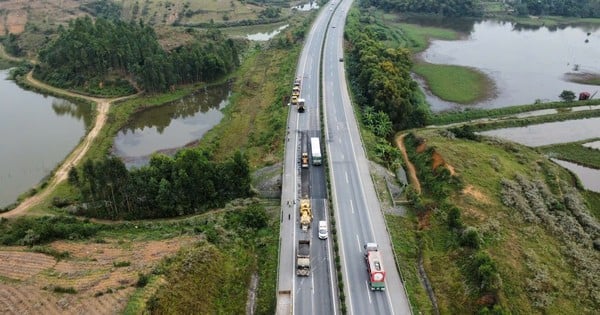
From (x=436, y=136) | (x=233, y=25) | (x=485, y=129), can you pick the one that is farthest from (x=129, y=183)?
(x=233, y=25)

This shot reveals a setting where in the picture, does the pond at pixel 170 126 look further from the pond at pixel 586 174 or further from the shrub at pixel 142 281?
the pond at pixel 586 174

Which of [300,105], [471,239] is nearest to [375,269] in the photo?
[471,239]

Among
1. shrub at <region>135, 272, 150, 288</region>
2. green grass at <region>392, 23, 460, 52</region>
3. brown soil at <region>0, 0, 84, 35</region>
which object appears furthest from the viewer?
brown soil at <region>0, 0, 84, 35</region>

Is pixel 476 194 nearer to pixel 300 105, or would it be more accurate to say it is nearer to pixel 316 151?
→ pixel 316 151

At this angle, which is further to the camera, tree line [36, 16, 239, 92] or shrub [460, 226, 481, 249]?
tree line [36, 16, 239, 92]

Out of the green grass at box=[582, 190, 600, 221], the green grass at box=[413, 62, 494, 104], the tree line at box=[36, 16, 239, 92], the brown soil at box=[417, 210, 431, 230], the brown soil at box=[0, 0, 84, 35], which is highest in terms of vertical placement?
the brown soil at box=[0, 0, 84, 35]

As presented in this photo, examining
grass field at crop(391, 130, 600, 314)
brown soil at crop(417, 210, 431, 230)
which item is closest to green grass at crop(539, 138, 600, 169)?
grass field at crop(391, 130, 600, 314)

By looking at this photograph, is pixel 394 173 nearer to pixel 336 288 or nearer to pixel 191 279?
pixel 336 288

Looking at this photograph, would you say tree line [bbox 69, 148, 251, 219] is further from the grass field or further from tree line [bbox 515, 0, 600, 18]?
tree line [bbox 515, 0, 600, 18]
